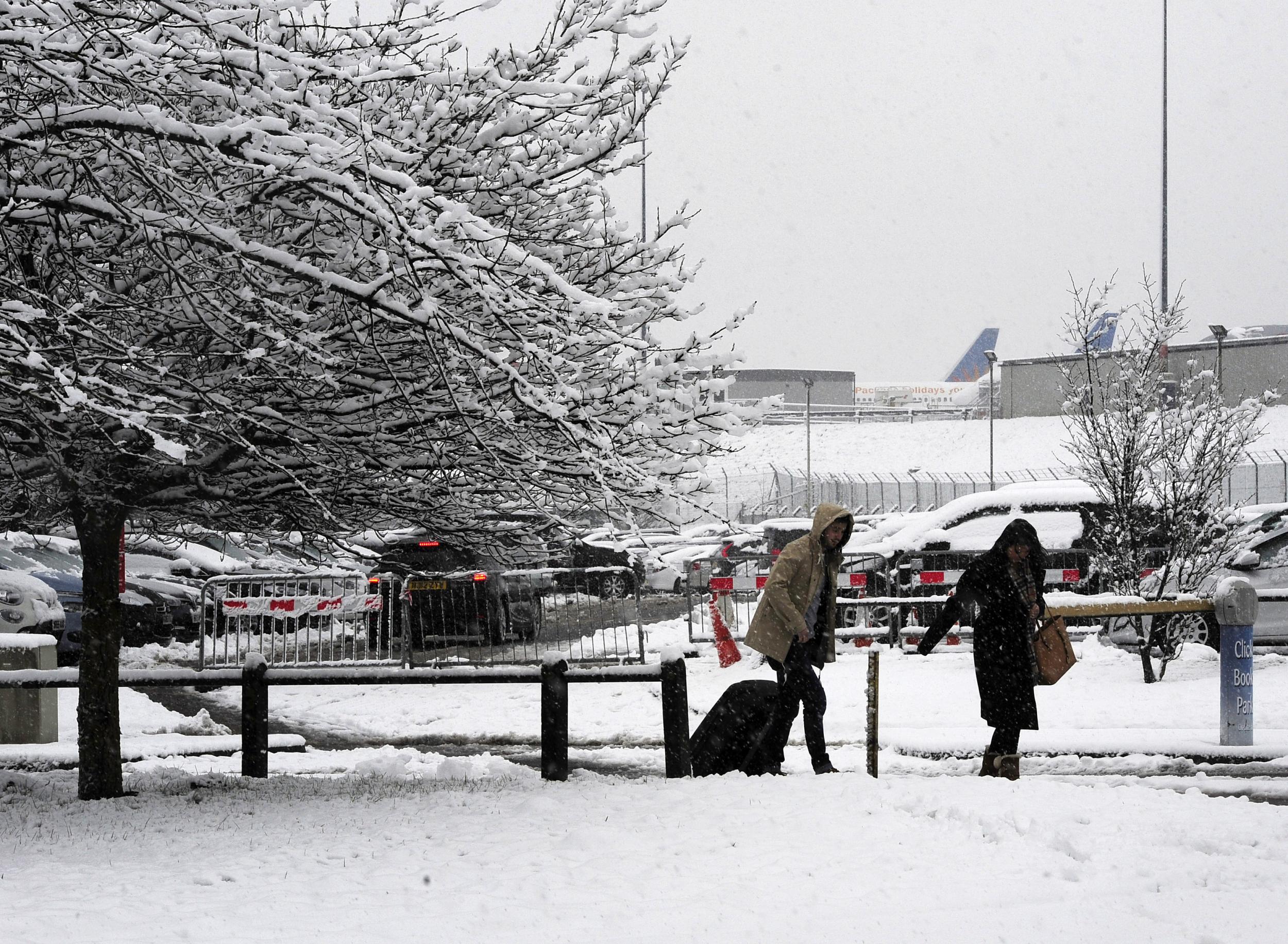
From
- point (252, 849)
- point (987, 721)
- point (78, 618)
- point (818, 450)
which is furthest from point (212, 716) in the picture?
point (818, 450)

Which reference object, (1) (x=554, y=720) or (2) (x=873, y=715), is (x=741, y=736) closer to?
(2) (x=873, y=715)

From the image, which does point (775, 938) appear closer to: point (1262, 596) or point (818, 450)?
point (1262, 596)

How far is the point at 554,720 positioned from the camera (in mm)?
7238

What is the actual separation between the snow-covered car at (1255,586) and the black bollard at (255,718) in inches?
339

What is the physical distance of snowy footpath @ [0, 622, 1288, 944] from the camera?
14.6ft

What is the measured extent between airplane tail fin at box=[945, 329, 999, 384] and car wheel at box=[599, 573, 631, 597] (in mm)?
114116

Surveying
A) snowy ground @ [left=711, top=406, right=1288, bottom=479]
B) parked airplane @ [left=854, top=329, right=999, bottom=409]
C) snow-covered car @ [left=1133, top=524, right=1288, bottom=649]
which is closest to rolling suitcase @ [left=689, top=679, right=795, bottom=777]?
snow-covered car @ [left=1133, top=524, right=1288, bottom=649]

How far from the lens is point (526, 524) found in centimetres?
728

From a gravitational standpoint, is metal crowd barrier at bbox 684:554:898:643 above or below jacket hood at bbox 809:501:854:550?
below

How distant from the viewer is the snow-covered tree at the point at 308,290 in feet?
14.9

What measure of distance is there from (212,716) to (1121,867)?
9.35 metres

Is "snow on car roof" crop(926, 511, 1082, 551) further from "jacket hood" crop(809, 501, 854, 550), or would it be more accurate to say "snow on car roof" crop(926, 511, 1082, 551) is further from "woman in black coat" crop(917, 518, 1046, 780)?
"jacket hood" crop(809, 501, 854, 550)

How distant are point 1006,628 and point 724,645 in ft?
23.1

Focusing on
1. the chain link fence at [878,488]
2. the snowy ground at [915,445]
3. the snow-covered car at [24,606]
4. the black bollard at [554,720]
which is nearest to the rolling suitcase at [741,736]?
the black bollard at [554,720]
